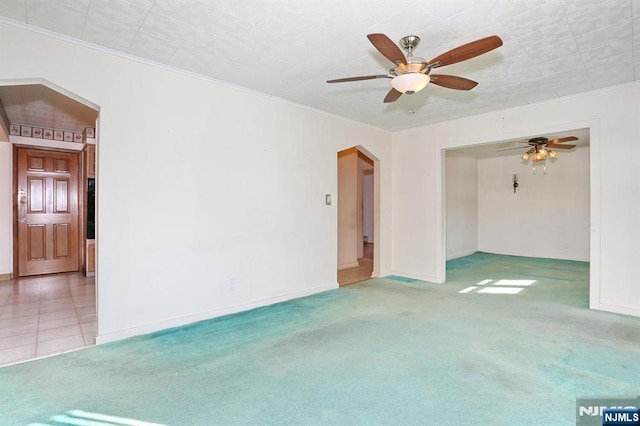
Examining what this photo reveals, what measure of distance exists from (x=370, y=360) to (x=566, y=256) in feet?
25.4

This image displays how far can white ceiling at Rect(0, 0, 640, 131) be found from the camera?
7.84ft

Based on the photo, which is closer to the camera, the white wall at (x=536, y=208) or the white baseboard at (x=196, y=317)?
the white baseboard at (x=196, y=317)

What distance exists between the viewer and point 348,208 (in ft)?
23.7

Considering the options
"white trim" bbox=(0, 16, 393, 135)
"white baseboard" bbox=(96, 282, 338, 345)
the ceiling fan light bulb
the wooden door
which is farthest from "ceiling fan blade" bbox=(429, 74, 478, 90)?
the wooden door

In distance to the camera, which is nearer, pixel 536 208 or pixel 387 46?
pixel 387 46

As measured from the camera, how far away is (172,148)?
349 centimetres

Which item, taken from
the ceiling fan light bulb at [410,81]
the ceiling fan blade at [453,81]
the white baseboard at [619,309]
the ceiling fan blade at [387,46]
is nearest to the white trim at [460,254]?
the white baseboard at [619,309]

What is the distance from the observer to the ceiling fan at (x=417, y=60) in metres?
2.27

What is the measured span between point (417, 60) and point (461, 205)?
280 inches

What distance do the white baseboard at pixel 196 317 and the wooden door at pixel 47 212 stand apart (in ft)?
14.0

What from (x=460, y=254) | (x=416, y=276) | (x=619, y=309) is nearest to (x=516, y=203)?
(x=460, y=254)

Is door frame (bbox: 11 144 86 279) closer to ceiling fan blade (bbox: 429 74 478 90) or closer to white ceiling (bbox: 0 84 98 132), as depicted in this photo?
white ceiling (bbox: 0 84 98 132)

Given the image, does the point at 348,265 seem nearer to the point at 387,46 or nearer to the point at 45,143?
the point at 387,46

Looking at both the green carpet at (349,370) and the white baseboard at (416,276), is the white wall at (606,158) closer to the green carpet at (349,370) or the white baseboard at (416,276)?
the green carpet at (349,370)
